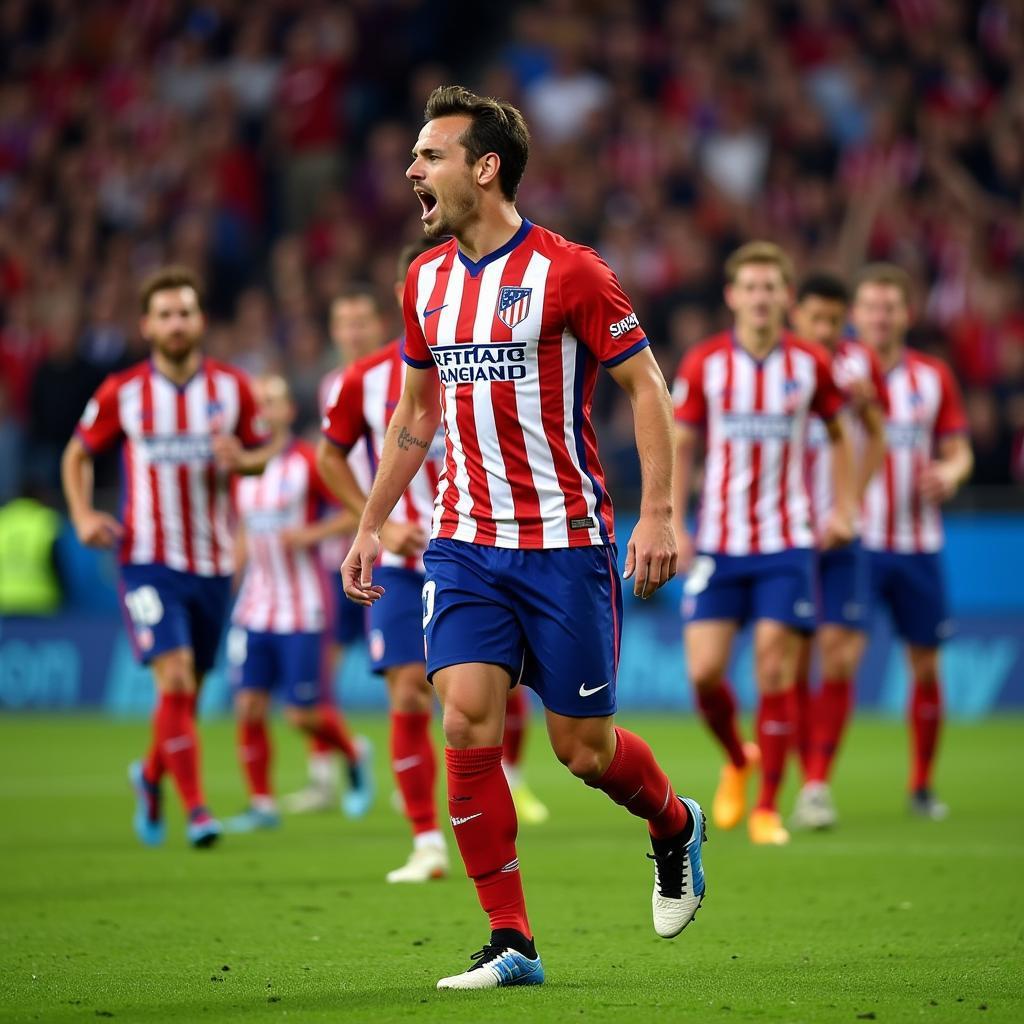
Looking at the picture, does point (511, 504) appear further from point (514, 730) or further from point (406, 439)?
point (514, 730)

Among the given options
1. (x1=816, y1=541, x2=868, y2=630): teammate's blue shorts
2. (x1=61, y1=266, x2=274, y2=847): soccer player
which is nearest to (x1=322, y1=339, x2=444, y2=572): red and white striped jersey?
(x1=61, y1=266, x2=274, y2=847): soccer player

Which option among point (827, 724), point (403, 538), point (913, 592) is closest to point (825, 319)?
point (913, 592)

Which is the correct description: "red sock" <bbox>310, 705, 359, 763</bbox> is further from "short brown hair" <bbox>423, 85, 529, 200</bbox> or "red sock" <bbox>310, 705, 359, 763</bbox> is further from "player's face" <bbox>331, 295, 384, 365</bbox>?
"short brown hair" <bbox>423, 85, 529, 200</bbox>

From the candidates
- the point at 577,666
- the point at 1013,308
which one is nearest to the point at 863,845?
the point at 577,666

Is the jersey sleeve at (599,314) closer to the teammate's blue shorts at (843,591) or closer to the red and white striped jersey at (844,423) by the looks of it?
the red and white striped jersey at (844,423)

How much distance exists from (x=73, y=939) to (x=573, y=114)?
1484 centimetres

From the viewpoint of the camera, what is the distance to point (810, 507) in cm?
938

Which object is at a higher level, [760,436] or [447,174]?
[447,174]

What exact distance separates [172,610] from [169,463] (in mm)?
746

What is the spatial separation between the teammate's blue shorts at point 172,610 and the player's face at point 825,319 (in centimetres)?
327

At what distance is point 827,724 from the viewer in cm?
1016

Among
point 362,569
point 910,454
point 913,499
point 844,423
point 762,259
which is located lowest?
point 362,569

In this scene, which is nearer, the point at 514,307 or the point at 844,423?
the point at 514,307

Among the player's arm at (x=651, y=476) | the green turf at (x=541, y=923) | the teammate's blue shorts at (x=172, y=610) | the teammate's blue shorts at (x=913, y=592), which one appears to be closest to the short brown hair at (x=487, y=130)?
the player's arm at (x=651, y=476)
